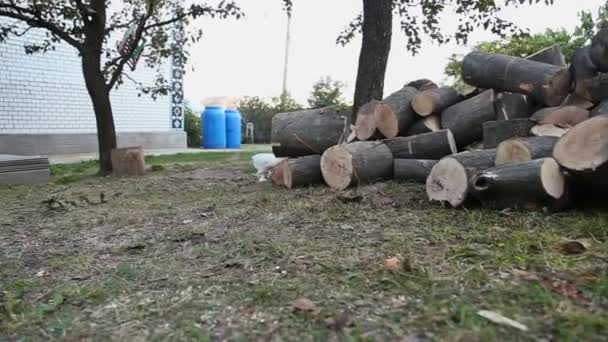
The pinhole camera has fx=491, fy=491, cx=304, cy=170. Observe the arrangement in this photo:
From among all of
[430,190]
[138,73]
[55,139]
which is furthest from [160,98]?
[430,190]

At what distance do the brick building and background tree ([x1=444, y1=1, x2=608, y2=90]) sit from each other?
6.06m

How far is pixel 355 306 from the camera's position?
161cm

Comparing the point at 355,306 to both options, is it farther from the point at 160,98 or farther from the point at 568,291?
the point at 160,98

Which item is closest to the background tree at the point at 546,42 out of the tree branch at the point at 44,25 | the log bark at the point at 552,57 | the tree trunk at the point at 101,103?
the log bark at the point at 552,57

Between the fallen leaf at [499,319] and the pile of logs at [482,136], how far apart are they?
1.35 metres

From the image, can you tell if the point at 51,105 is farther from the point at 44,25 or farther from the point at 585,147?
the point at 585,147

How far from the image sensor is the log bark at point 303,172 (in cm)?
427

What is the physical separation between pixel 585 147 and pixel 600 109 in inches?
36.3

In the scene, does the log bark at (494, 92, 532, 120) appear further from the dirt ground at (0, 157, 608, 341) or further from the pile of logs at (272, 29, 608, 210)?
the dirt ground at (0, 157, 608, 341)

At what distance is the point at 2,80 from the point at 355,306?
8.41m

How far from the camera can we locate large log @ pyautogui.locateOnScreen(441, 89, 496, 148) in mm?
3900

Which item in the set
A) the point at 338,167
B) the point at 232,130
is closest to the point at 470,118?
the point at 338,167

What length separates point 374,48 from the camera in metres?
4.94

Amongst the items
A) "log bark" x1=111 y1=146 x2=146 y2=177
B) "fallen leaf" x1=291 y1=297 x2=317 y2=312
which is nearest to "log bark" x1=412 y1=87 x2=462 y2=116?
"fallen leaf" x1=291 y1=297 x2=317 y2=312
